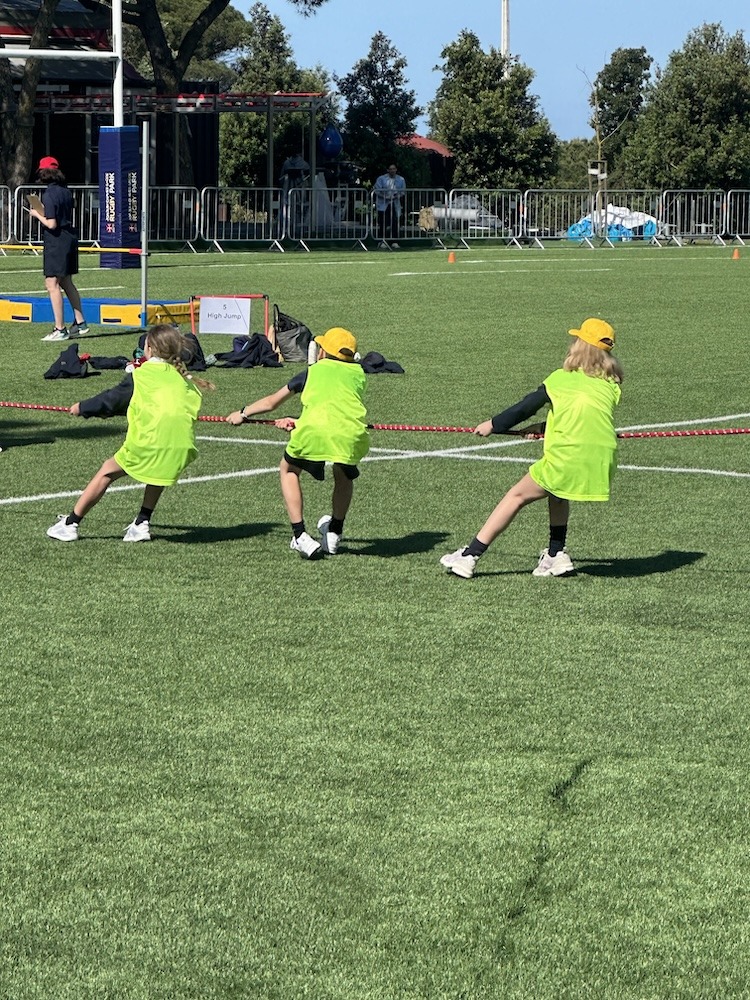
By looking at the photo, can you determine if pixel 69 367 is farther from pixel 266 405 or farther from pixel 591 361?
pixel 591 361

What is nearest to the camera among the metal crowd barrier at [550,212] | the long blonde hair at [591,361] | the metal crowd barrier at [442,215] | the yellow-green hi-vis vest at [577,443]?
the yellow-green hi-vis vest at [577,443]

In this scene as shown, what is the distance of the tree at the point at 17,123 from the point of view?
43250 mm

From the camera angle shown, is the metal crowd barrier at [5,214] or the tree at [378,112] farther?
the tree at [378,112]

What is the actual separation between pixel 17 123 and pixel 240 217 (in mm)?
6030

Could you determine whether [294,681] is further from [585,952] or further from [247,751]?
[585,952]

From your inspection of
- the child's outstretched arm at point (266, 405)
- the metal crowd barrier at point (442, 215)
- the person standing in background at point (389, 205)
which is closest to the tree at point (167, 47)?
the metal crowd barrier at point (442, 215)

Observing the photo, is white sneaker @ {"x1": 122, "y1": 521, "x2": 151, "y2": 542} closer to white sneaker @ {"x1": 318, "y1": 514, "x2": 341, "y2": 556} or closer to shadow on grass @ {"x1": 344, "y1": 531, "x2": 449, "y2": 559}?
white sneaker @ {"x1": 318, "y1": 514, "x2": 341, "y2": 556}

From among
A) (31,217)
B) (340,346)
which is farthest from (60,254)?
(31,217)

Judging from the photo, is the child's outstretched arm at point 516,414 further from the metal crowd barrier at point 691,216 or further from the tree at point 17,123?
the metal crowd barrier at point 691,216

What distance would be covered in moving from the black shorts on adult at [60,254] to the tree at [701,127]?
43.4m

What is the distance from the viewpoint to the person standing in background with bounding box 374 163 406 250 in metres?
46.4

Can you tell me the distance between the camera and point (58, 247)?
68.9 ft

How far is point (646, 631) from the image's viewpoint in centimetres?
798

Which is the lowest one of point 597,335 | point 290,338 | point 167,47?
point 290,338
